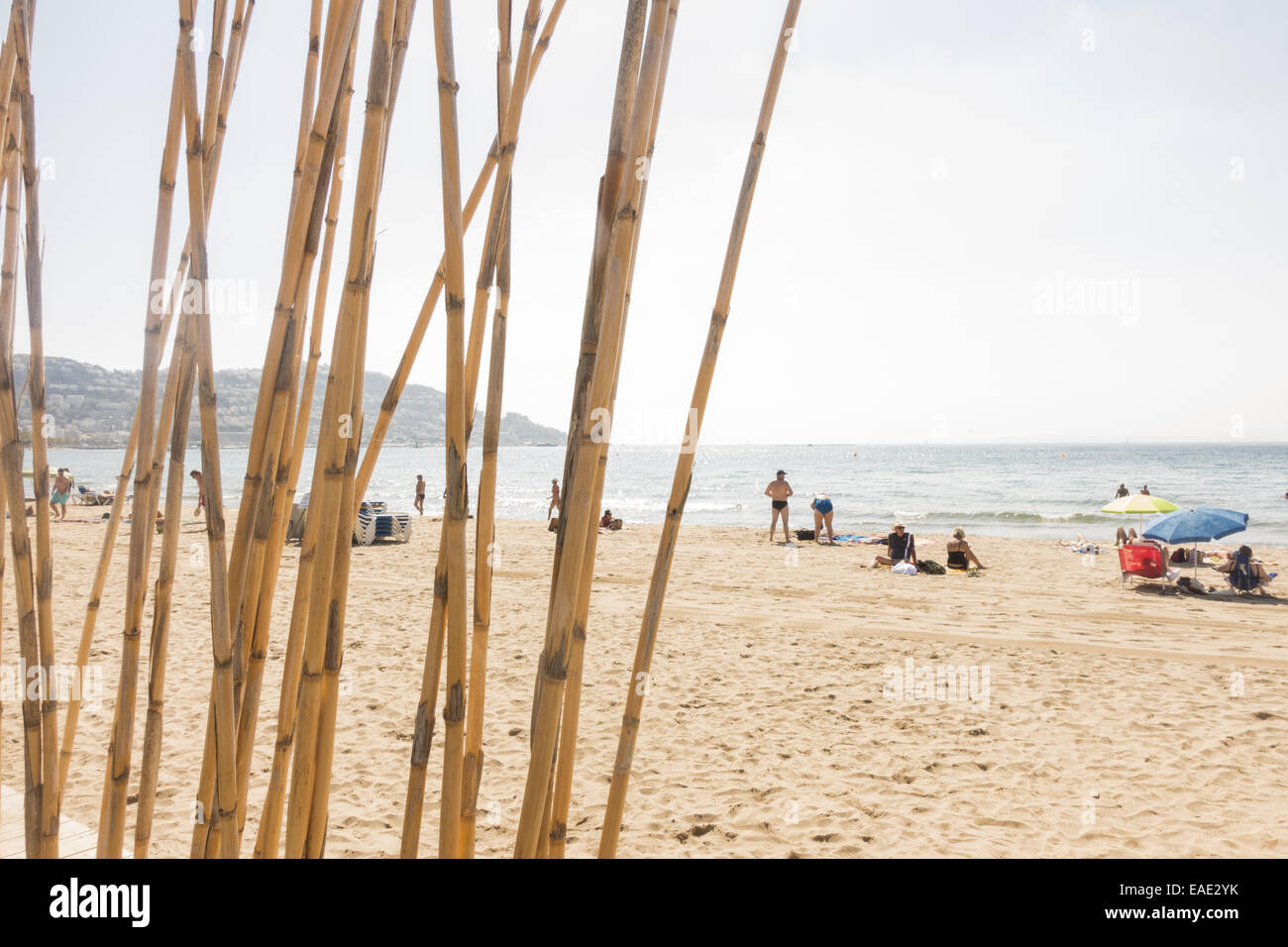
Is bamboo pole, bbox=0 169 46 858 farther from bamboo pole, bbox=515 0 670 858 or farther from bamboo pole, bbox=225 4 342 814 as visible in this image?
bamboo pole, bbox=515 0 670 858

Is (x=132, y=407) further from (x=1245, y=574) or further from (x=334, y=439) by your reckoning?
(x=1245, y=574)

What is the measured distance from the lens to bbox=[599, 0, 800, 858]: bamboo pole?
2.97ft

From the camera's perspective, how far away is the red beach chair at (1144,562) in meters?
9.41

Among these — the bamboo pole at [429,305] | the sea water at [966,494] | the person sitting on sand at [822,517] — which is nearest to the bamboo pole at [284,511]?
the bamboo pole at [429,305]

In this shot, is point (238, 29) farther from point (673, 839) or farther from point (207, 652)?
point (207, 652)

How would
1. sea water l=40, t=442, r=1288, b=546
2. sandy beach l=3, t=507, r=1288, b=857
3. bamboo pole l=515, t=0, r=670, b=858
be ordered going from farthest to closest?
sea water l=40, t=442, r=1288, b=546
sandy beach l=3, t=507, r=1288, b=857
bamboo pole l=515, t=0, r=670, b=858

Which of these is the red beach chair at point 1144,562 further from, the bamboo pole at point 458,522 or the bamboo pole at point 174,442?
the bamboo pole at point 174,442

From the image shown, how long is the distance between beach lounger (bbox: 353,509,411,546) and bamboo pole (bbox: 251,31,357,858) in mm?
12474

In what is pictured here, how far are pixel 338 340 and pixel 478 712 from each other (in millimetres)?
524

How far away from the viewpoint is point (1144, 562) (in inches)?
373

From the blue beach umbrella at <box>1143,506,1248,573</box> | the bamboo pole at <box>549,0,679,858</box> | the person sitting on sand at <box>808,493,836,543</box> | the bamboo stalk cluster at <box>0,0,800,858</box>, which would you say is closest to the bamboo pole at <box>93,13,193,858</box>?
the bamboo stalk cluster at <box>0,0,800,858</box>

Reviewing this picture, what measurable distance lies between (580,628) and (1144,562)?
10.9 metres

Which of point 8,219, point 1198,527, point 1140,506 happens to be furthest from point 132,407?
point 1140,506
